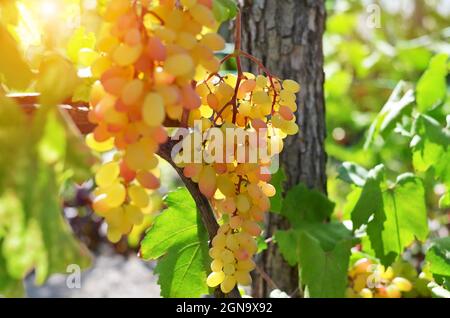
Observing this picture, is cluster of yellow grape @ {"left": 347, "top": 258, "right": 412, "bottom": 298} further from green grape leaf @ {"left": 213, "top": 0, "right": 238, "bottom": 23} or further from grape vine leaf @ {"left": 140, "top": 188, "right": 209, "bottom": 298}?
green grape leaf @ {"left": 213, "top": 0, "right": 238, "bottom": 23}

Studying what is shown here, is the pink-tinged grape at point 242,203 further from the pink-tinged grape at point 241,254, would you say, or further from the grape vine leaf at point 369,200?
the grape vine leaf at point 369,200

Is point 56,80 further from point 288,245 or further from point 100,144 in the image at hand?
point 288,245

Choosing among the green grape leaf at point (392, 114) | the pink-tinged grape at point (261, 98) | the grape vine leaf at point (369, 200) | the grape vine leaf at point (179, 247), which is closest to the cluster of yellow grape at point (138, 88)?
the pink-tinged grape at point (261, 98)

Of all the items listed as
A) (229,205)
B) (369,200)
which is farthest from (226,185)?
(369,200)

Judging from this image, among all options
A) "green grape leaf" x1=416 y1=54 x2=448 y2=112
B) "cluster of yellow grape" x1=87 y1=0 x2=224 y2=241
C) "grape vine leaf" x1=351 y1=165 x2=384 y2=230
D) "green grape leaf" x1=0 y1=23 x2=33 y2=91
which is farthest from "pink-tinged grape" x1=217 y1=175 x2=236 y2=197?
"green grape leaf" x1=416 y1=54 x2=448 y2=112

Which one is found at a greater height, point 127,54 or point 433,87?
point 433,87

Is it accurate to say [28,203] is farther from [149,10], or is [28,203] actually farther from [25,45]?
[25,45]

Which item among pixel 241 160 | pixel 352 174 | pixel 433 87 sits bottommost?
pixel 241 160

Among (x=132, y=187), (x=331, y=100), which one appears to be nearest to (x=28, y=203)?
(x=132, y=187)
